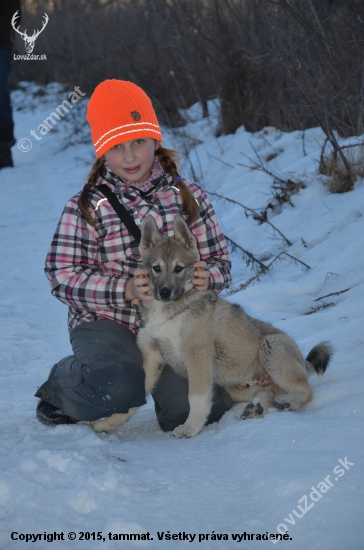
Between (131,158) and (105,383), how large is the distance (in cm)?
129

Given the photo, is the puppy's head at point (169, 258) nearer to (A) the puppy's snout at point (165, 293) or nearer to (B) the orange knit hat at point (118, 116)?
(A) the puppy's snout at point (165, 293)

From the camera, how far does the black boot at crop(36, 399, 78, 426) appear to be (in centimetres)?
317

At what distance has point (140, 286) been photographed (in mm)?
3238

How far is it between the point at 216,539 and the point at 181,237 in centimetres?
175

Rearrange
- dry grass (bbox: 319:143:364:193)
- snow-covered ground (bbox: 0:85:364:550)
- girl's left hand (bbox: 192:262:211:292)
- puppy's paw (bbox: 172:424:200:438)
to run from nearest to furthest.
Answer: snow-covered ground (bbox: 0:85:364:550)
puppy's paw (bbox: 172:424:200:438)
girl's left hand (bbox: 192:262:211:292)
dry grass (bbox: 319:143:364:193)

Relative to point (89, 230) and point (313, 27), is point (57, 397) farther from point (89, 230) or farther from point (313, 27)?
point (313, 27)

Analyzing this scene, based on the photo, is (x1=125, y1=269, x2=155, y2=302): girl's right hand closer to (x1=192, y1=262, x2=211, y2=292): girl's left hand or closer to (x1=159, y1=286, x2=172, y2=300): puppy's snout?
(x1=159, y1=286, x2=172, y2=300): puppy's snout

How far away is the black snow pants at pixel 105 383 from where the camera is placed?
10.3 feet

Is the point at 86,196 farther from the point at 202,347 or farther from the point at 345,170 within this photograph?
the point at 345,170

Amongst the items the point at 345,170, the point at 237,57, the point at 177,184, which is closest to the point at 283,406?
the point at 177,184

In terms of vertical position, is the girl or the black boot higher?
the girl

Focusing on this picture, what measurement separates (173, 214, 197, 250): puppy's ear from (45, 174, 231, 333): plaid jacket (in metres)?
0.19

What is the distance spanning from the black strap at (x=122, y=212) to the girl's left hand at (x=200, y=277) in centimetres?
39

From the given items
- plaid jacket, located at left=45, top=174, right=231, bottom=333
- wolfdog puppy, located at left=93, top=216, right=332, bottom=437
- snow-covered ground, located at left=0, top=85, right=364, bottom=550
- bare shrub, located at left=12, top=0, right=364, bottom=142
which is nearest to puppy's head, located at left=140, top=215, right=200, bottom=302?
wolfdog puppy, located at left=93, top=216, right=332, bottom=437
